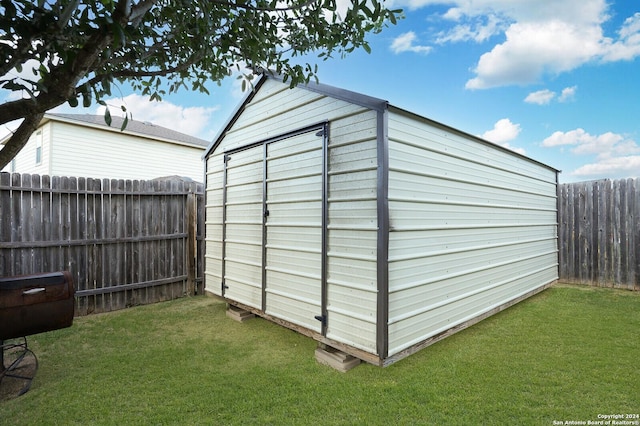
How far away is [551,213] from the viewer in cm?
655

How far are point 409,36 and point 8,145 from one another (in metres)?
5.09

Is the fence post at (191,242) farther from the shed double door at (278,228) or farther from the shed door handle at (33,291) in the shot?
the shed door handle at (33,291)

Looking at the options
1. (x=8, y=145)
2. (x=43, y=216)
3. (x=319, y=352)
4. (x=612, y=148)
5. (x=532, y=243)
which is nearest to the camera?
(x=8, y=145)

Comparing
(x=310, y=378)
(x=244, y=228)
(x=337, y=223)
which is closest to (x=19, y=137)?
(x=337, y=223)

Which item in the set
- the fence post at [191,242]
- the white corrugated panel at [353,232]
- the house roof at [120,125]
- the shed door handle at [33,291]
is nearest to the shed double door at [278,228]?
the white corrugated panel at [353,232]

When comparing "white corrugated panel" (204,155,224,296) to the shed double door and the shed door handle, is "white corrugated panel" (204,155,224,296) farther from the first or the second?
the shed door handle

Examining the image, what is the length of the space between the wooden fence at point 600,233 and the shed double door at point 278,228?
618cm

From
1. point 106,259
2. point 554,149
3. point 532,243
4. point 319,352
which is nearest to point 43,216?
point 106,259

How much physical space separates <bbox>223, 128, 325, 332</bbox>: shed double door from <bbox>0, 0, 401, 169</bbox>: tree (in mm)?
1018

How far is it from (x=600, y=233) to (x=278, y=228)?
6.56 meters

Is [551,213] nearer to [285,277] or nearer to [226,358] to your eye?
[285,277]

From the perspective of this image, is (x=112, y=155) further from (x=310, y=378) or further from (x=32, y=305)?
(x=310, y=378)

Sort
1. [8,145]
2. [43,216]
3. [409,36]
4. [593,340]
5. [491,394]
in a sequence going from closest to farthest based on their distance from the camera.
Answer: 1. [8,145]
2. [491,394]
3. [593,340]
4. [43,216]
5. [409,36]

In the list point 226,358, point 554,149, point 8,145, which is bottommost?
point 226,358
